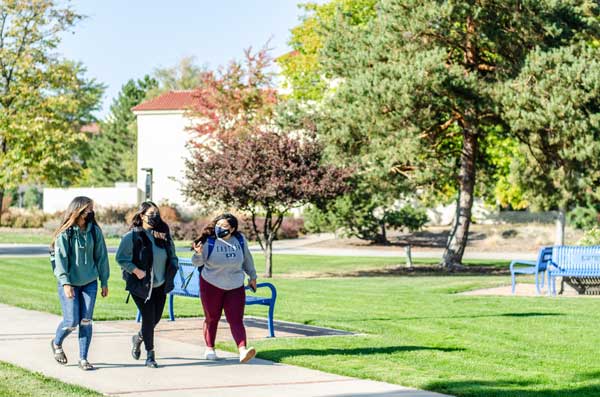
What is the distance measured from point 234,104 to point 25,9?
12.4 meters

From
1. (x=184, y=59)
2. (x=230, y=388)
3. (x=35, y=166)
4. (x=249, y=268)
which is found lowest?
(x=230, y=388)

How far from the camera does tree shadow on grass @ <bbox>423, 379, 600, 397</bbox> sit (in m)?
8.67

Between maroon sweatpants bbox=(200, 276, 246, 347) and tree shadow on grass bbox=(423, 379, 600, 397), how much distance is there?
2.43m

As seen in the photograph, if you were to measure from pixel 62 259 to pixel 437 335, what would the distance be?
5.10m

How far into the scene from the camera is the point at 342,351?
1103cm

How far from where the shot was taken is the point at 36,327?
13.2 metres

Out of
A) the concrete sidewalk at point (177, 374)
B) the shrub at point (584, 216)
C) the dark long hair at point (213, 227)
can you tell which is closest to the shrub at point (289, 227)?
the shrub at point (584, 216)

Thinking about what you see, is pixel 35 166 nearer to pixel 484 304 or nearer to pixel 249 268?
pixel 484 304

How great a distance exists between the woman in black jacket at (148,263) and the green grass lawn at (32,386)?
1.25 m

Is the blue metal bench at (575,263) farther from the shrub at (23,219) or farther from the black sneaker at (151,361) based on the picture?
the shrub at (23,219)

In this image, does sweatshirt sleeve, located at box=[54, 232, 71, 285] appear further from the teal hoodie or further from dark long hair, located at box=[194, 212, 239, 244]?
dark long hair, located at box=[194, 212, 239, 244]

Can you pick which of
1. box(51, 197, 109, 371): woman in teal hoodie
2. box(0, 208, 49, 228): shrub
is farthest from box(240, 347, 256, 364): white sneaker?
box(0, 208, 49, 228): shrub

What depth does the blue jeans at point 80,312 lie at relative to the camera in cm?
983

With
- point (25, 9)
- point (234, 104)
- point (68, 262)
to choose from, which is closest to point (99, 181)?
point (234, 104)
